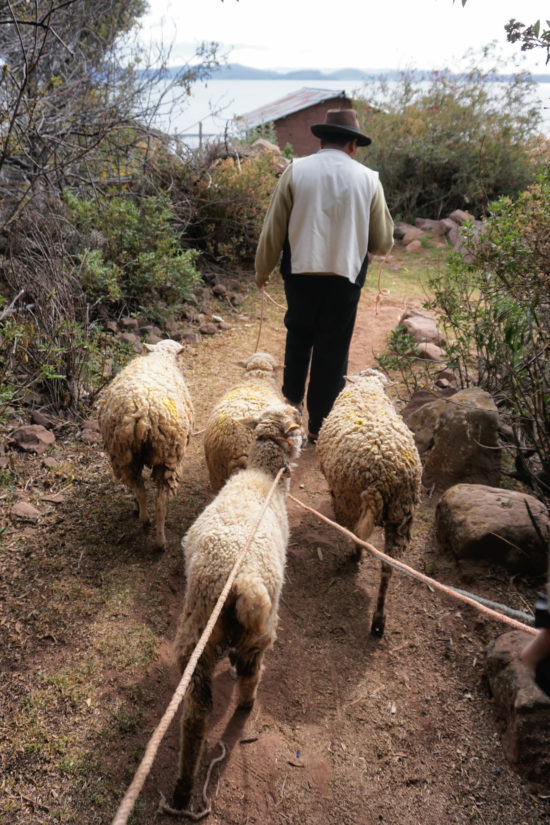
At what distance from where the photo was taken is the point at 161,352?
4.30m

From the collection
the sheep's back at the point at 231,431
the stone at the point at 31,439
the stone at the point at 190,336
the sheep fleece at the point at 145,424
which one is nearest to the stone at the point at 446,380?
the sheep's back at the point at 231,431

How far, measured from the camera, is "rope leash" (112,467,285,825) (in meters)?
1.19

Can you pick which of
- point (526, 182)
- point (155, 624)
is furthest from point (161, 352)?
point (526, 182)

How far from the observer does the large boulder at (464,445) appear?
434 centimetres

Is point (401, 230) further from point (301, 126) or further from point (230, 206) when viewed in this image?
point (301, 126)

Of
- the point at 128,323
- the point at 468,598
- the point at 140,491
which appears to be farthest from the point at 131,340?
the point at 468,598

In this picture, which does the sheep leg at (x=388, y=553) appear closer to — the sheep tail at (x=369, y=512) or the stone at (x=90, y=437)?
the sheep tail at (x=369, y=512)

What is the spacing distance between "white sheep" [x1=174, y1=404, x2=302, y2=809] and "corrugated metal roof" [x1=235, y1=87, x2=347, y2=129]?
48.3ft

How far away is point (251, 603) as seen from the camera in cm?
220

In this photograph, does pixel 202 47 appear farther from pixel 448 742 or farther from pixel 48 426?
pixel 448 742

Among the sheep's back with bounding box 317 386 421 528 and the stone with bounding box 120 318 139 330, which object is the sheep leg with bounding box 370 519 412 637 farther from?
the stone with bounding box 120 318 139 330

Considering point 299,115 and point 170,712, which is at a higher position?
point 299,115

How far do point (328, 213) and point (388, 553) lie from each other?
9.00 feet

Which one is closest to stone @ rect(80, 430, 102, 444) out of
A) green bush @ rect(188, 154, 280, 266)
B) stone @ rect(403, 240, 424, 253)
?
green bush @ rect(188, 154, 280, 266)
